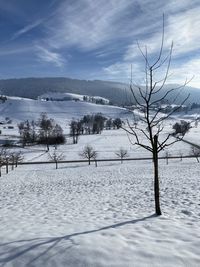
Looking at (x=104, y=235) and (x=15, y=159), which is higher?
(x=104, y=235)

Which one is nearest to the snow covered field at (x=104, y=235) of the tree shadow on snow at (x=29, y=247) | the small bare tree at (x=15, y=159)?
the tree shadow on snow at (x=29, y=247)

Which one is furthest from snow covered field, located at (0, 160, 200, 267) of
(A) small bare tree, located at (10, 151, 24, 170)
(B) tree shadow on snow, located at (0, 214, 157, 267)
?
(A) small bare tree, located at (10, 151, 24, 170)

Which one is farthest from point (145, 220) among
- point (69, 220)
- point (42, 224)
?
point (42, 224)

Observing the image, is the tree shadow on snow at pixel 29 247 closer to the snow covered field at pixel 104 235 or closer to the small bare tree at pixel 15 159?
the snow covered field at pixel 104 235

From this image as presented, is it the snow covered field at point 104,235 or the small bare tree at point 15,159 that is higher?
the snow covered field at point 104,235

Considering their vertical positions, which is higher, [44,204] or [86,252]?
[86,252]

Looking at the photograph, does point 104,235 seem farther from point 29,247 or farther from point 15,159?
point 15,159

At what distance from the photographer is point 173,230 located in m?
8.77

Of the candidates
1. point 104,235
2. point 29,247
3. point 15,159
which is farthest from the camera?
point 15,159

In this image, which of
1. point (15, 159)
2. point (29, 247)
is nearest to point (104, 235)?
point (29, 247)

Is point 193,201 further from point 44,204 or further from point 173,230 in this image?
point 44,204

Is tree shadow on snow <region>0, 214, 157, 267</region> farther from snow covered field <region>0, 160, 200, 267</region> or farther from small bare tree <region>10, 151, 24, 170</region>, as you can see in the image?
small bare tree <region>10, 151, 24, 170</region>

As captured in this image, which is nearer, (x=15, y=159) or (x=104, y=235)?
(x=104, y=235)

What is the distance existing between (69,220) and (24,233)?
8.57 ft
